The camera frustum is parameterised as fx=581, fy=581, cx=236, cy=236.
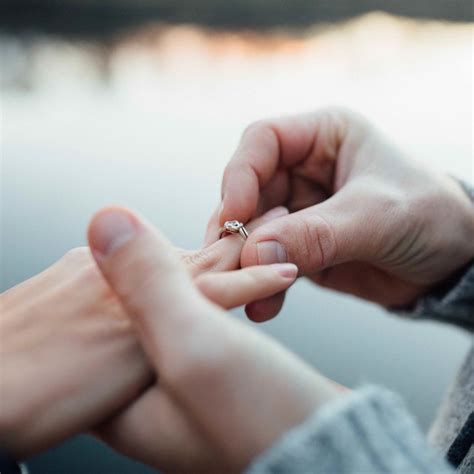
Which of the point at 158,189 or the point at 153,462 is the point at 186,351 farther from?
the point at 158,189

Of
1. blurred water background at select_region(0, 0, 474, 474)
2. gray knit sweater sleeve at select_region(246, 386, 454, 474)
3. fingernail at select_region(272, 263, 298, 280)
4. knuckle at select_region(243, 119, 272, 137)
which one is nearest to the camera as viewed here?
gray knit sweater sleeve at select_region(246, 386, 454, 474)

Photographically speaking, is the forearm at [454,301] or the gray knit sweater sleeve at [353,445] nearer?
the gray knit sweater sleeve at [353,445]

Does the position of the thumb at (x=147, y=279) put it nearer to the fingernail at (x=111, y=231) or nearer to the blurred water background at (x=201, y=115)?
the fingernail at (x=111, y=231)

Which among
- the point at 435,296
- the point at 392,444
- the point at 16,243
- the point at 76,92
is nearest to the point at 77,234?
the point at 16,243

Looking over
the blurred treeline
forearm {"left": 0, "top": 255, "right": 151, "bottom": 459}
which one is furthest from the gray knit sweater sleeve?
the blurred treeline

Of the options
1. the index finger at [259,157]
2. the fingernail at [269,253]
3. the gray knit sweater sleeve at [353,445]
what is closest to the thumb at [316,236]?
the fingernail at [269,253]

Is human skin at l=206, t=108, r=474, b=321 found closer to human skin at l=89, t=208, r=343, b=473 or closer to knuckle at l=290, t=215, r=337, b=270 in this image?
knuckle at l=290, t=215, r=337, b=270

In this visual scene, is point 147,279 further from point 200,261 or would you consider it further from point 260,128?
point 260,128
